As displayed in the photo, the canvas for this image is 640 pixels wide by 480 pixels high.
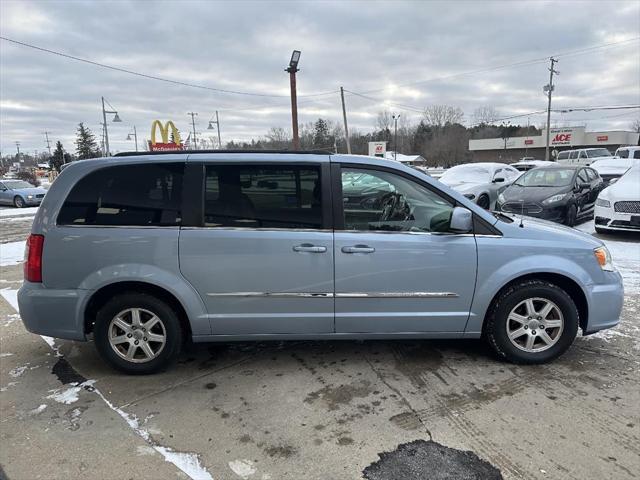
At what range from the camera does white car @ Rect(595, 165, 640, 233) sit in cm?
908

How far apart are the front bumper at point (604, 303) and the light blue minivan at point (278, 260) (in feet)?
0.04

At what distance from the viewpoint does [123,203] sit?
12.0 ft

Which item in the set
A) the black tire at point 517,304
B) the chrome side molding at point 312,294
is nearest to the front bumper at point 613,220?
the black tire at point 517,304

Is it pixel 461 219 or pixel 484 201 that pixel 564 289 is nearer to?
pixel 461 219

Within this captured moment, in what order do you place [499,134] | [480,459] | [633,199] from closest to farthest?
[480,459], [633,199], [499,134]

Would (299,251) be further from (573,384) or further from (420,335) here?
(573,384)

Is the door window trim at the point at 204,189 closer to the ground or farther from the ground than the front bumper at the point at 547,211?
farther from the ground

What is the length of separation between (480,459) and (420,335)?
122 cm

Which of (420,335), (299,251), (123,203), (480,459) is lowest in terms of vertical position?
(480,459)

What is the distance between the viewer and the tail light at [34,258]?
3.59 meters

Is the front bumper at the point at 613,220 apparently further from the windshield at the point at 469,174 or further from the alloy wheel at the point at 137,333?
the alloy wheel at the point at 137,333

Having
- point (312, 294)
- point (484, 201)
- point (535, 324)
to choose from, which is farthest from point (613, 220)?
point (312, 294)

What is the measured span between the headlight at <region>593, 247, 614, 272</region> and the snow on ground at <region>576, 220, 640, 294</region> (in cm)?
257

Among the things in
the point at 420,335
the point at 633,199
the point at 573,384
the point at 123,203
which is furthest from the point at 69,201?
the point at 633,199
